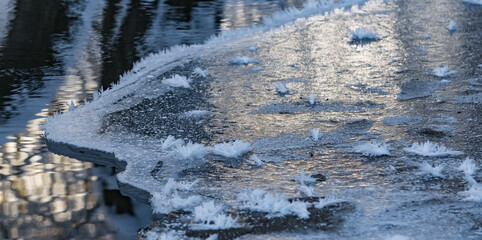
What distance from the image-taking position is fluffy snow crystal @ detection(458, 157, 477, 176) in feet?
9.15

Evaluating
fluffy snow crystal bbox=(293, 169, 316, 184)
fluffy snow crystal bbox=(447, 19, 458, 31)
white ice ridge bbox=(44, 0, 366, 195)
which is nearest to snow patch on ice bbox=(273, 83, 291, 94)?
white ice ridge bbox=(44, 0, 366, 195)

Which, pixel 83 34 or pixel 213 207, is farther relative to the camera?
pixel 83 34

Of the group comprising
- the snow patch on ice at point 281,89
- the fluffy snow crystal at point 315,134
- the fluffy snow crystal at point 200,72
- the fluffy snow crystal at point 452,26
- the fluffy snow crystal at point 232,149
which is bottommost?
the fluffy snow crystal at point 232,149

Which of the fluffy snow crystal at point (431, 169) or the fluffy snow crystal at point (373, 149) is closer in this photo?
the fluffy snow crystal at point (431, 169)

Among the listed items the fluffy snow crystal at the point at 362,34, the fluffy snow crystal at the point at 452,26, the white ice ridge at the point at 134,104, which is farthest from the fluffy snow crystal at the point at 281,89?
the fluffy snow crystal at the point at 452,26

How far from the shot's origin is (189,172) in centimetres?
291

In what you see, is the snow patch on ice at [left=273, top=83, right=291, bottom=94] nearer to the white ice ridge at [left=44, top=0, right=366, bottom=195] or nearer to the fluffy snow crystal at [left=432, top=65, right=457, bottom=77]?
the white ice ridge at [left=44, top=0, right=366, bottom=195]

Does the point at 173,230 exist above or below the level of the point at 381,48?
Result: below

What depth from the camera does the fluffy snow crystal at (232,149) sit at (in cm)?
307

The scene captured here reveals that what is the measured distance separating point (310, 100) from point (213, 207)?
1.53 metres

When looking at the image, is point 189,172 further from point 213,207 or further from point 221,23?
point 221,23

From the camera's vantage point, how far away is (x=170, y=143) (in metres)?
3.21

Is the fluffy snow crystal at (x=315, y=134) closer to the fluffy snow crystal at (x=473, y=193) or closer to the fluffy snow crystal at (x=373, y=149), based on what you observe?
the fluffy snow crystal at (x=373, y=149)

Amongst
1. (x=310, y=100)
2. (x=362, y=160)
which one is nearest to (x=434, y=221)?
(x=362, y=160)
